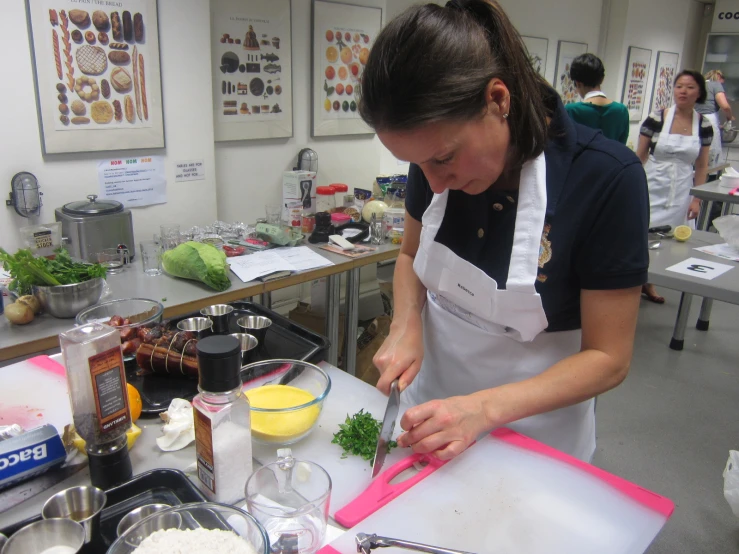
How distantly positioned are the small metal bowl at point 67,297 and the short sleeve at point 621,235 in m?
1.40

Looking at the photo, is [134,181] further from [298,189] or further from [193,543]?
[193,543]

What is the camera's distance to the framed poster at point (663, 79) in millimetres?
6211

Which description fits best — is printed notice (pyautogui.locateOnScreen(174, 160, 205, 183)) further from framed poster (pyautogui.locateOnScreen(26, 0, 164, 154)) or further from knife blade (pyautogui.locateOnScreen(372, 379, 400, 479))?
knife blade (pyautogui.locateOnScreen(372, 379, 400, 479))

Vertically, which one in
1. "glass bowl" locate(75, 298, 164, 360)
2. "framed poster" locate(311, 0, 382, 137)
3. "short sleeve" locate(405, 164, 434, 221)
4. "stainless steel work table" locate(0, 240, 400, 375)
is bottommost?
"stainless steel work table" locate(0, 240, 400, 375)

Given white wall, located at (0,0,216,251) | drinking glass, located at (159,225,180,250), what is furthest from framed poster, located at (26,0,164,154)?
drinking glass, located at (159,225,180,250)

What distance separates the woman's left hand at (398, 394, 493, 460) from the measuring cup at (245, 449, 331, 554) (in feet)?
0.51

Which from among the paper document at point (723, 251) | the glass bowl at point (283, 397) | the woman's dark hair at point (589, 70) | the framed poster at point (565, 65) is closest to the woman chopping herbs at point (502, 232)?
the glass bowl at point (283, 397)

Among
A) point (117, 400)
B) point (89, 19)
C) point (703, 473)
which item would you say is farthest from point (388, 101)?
point (703, 473)

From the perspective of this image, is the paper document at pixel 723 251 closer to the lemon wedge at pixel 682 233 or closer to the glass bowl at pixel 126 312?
the lemon wedge at pixel 682 233

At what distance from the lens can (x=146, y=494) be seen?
0.75 meters

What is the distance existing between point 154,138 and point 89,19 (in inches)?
18.7

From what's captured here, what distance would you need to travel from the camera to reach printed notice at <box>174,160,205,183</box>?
241 cm

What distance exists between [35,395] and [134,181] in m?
1.49

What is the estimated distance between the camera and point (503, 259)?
1.04 metres
